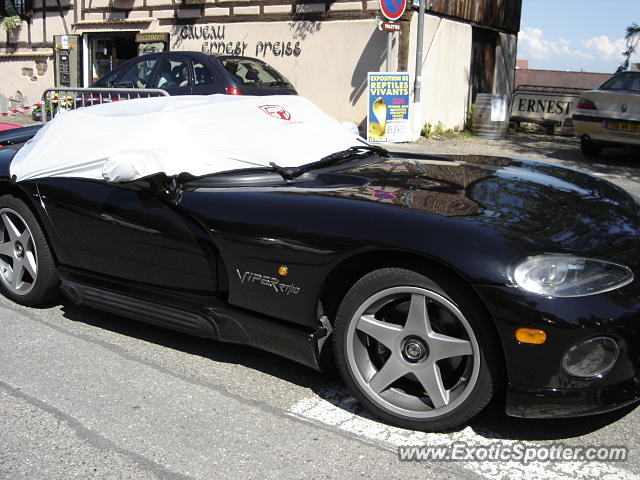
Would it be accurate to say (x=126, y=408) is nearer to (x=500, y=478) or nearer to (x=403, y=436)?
(x=403, y=436)

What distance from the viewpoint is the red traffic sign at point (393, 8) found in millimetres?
12242

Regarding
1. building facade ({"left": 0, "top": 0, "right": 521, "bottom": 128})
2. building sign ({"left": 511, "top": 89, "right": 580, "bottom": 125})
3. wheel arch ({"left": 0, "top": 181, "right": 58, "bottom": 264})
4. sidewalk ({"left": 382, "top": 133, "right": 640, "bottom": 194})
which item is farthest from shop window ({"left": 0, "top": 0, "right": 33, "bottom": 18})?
wheel arch ({"left": 0, "top": 181, "right": 58, "bottom": 264})

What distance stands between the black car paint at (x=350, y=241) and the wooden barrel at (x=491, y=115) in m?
10.3

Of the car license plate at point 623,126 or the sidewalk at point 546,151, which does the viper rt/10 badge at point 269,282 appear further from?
the car license plate at point 623,126

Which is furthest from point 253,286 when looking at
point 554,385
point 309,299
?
point 554,385

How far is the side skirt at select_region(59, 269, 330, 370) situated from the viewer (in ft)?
9.82

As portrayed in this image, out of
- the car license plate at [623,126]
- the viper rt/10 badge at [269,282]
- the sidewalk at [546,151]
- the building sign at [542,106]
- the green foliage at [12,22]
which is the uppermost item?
the green foliage at [12,22]

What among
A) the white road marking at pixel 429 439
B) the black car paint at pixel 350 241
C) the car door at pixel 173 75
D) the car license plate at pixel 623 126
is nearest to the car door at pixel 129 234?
the black car paint at pixel 350 241

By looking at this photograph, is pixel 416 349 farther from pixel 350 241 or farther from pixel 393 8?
pixel 393 8

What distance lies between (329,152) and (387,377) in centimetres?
156

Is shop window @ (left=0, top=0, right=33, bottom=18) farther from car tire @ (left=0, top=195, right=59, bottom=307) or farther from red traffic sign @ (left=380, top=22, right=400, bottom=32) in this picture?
car tire @ (left=0, top=195, right=59, bottom=307)

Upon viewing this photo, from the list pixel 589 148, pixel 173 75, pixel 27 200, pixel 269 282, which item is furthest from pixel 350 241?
pixel 589 148

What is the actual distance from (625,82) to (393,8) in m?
4.27

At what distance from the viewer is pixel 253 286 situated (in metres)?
3.06
